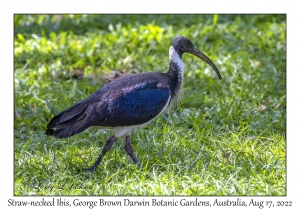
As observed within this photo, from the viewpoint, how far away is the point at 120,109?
242 inches

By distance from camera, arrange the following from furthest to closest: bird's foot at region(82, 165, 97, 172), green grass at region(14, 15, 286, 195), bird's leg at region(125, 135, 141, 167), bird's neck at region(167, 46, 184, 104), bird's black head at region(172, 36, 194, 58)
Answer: bird's black head at region(172, 36, 194, 58) → bird's neck at region(167, 46, 184, 104) → bird's leg at region(125, 135, 141, 167) → bird's foot at region(82, 165, 97, 172) → green grass at region(14, 15, 286, 195)

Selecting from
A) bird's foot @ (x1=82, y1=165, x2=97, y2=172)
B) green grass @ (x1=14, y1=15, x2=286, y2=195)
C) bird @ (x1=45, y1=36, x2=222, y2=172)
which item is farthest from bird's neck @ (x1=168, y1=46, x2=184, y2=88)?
bird's foot @ (x1=82, y1=165, x2=97, y2=172)

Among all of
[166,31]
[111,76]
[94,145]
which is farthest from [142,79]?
[166,31]

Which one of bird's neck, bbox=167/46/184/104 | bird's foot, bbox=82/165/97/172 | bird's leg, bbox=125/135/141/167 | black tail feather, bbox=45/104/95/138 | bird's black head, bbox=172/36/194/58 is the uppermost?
bird's black head, bbox=172/36/194/58

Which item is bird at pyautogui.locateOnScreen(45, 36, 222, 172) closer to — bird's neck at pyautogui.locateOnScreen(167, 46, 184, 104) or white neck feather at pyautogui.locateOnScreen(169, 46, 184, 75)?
bird's neck at pyautogui.locateOnScreen(167, 46, 184, 104)

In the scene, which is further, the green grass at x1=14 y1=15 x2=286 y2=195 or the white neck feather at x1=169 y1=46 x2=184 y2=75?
the white neck feather at x1=169 y1=46 x2=184 y2=75

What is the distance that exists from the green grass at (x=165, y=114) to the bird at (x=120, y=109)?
12.9 inches

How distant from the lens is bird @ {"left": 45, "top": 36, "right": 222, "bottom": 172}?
609cm

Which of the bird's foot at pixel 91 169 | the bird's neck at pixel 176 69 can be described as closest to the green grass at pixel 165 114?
the bird's foot at pixel 91 169

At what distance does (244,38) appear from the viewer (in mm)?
10023

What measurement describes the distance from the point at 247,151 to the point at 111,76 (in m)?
3.07

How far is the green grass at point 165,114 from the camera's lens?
578 centimetres

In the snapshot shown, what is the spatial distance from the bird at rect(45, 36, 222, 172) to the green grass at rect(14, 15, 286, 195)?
1.07 feet

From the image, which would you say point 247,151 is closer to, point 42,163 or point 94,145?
point 94,145
